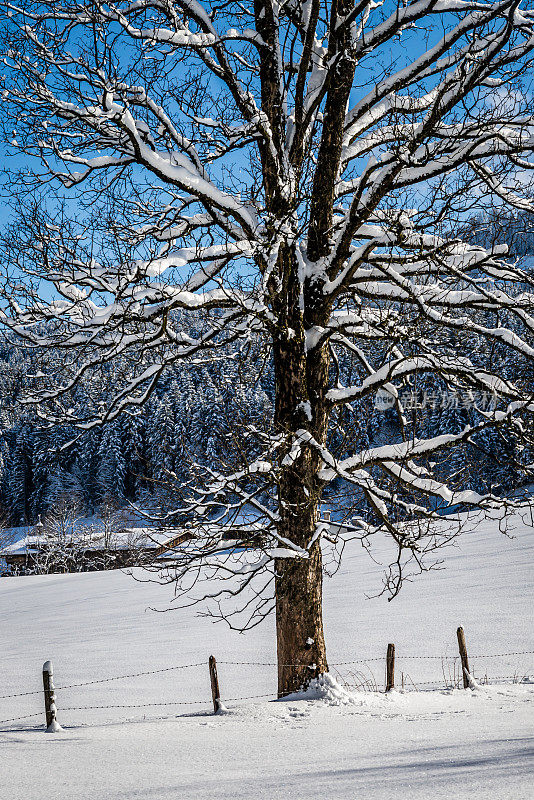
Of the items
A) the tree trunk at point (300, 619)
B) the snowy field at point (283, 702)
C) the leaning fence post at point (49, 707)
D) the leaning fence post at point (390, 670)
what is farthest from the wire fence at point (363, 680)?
the tree trunk at point (300, 619)

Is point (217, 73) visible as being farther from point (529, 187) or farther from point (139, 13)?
point (529, 187)

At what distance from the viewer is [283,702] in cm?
613

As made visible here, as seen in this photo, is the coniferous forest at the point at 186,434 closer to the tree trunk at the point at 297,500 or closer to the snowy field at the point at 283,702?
the tree trunk at the point at 297,500

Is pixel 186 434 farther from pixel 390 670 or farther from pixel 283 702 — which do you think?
pixel 390 670

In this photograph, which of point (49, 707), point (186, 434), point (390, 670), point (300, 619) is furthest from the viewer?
point (390, 670)

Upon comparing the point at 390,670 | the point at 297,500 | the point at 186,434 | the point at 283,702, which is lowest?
the point at 390,670

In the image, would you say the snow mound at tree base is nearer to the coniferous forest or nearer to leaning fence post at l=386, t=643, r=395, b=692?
the coniferous forest

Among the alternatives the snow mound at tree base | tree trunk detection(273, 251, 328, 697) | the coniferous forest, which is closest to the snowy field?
the snow mound at tree base

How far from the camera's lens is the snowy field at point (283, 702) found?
389cm

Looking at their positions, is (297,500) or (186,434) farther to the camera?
(186,434)

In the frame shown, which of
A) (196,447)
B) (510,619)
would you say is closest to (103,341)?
(196,447)

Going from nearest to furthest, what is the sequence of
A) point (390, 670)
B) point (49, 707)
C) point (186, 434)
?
point (186, 434)
point (49, 707)
point (390, 670)

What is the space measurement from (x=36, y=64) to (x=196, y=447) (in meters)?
4.88

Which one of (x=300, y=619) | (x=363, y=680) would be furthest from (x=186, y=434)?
(x=363, y=680)
